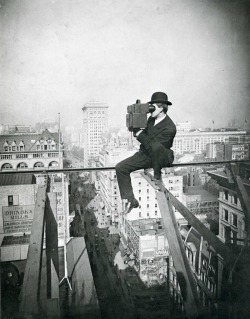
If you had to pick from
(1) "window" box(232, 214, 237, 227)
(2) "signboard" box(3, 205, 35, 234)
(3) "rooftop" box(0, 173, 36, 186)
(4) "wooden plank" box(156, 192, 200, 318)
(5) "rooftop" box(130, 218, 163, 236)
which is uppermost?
(4) "wooden plank" box(156, 192, 200, 318)

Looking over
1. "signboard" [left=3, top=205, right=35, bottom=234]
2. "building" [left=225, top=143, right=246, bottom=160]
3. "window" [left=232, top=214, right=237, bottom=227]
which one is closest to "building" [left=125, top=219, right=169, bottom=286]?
"building" [left=225, top=143, right=246, bottom=160]

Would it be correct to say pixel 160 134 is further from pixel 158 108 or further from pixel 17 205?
pixel 17 205

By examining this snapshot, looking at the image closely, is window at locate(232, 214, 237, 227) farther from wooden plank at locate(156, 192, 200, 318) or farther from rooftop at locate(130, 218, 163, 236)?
rooftop at locate(130, 218, 163, 236)

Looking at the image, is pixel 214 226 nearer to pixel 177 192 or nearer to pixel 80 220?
pixel 177 192

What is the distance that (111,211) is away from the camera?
2464cm

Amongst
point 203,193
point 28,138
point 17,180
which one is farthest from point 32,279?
point 203,193

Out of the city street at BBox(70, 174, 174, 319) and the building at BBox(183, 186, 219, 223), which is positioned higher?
the building at BBox(183, 186, 219, 223)

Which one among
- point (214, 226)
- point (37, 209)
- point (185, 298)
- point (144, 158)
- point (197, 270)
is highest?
point (144, 158)

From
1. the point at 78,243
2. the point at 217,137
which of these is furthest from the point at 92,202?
the point at 78,243

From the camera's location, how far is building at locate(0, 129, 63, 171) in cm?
1452

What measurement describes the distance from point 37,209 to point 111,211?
2308 cm

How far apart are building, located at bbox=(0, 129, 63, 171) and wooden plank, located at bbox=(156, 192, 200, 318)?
42.3 feet

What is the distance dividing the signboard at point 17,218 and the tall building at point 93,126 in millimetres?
12122

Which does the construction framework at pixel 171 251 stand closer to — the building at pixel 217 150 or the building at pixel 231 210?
the building at pixel 231 210
